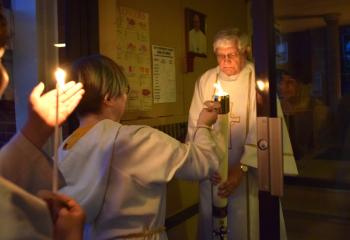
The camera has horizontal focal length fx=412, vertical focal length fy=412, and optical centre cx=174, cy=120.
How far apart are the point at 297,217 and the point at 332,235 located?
0.98ft

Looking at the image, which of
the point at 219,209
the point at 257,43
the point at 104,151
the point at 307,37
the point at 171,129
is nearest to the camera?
the point at 104,151

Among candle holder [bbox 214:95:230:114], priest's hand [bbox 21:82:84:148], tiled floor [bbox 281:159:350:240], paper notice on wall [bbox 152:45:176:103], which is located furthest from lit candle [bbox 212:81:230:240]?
tiled floor [bbox 281:159:350:240]

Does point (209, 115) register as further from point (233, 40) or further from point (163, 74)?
point (163, 74)

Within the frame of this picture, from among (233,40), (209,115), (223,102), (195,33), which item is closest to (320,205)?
(195,33)

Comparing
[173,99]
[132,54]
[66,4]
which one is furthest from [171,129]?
[66,4]

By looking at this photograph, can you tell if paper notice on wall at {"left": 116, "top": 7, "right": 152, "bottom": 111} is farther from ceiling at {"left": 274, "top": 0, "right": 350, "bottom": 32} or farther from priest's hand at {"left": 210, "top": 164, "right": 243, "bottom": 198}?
ceiling at {"left": 274, "top": 0, "right": 350, "bottom": 32}

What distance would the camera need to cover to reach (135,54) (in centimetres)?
266

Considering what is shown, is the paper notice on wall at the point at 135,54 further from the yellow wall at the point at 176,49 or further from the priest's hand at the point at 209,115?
the priest's hand at the point at 209,115

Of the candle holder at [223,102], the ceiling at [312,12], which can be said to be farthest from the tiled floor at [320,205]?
the candle holder at [223,102]

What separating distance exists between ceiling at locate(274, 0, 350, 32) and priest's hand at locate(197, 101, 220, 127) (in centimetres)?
178

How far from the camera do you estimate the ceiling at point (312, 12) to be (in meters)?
3.36

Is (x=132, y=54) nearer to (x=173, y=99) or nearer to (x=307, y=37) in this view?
(x=173, y=99)

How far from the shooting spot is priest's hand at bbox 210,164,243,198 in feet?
7.05

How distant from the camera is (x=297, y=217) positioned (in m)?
3.44
